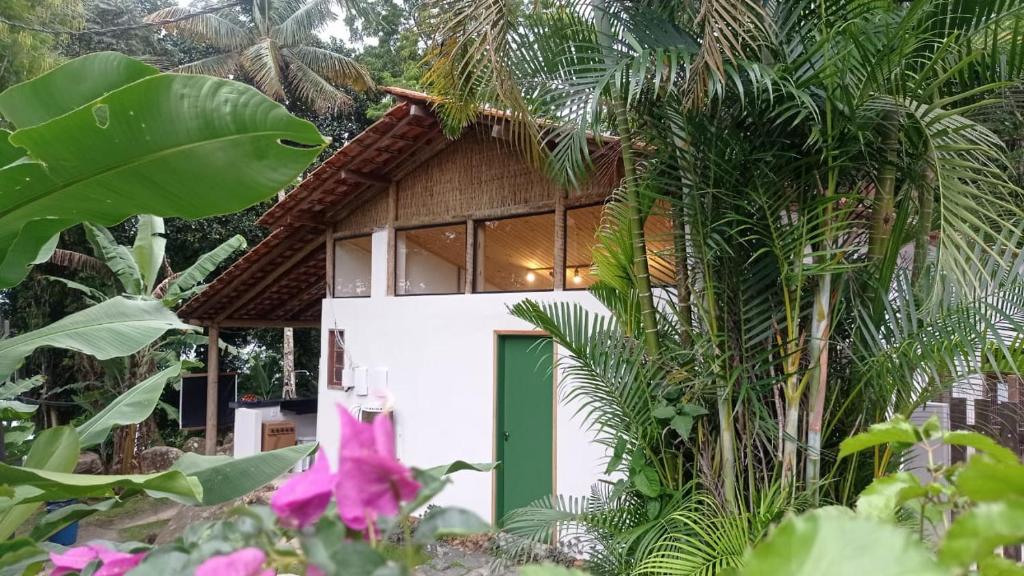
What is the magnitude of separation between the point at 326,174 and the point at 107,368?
514cm

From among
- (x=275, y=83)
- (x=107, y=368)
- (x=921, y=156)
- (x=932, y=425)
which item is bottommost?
(x=107, y=368)

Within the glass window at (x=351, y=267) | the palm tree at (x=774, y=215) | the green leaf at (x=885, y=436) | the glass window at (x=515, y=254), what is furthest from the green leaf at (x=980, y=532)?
the glass window at (x=351, y=267)

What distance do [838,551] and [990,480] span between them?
0.21m

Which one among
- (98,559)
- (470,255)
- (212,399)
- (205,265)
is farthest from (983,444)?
(212,399)

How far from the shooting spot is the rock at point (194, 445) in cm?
1048

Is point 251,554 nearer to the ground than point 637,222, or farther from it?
nearer to the ground

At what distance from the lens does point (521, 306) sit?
3350mm

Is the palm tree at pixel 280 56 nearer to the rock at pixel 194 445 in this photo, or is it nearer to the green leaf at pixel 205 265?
the green leaf at pixel 205 265

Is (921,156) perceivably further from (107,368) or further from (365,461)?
(107,368)

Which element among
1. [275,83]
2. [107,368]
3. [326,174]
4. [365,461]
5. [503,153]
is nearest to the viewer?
[365,461]

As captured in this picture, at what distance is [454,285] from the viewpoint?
6.17 meters

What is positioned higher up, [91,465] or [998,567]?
[998,567]

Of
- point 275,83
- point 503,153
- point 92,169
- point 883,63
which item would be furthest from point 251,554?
point 275,83

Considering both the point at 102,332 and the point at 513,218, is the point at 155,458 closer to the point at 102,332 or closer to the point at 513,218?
the point at 513,218
